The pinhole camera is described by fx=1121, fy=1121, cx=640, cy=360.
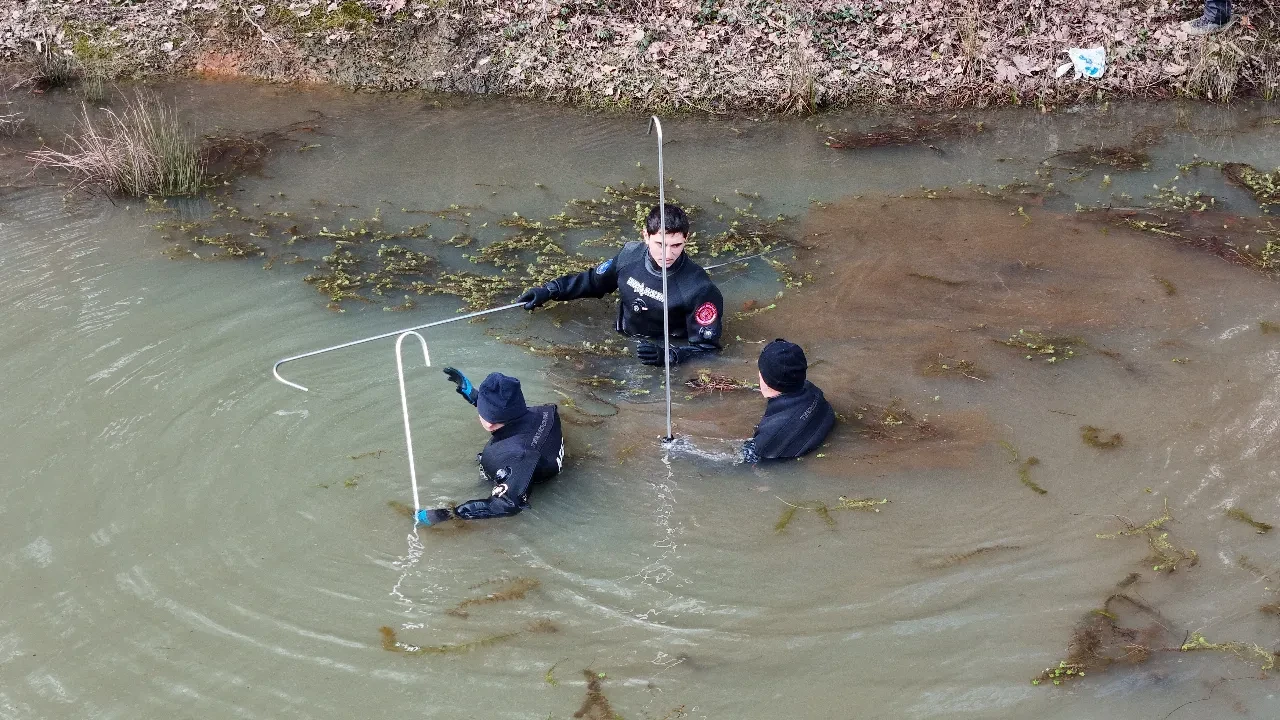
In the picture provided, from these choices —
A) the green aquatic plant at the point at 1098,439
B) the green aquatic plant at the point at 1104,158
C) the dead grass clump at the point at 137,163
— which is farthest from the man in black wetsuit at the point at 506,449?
the green aquatic plant at the point at 1104,158

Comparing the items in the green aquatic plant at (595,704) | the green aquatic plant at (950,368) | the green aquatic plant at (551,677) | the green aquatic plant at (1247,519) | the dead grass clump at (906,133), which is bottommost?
the green aquatic plant at (595,704)

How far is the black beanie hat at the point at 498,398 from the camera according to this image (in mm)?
6164

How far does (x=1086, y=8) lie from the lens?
12.4m

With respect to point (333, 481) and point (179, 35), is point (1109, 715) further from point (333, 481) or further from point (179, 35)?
point (179, 35)

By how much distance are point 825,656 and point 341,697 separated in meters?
2.27

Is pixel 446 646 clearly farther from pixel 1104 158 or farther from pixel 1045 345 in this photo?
pixel 1104 158

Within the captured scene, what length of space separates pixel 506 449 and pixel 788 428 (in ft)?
5.47

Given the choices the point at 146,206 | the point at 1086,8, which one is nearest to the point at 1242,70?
the point at 1086,8

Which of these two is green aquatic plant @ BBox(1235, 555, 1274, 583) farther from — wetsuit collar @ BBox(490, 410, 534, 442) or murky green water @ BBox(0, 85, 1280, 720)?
wetsuit collar @ BBox(490, 410, 534, 442)

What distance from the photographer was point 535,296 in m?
7.91

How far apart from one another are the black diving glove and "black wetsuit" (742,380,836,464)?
79.3 inches

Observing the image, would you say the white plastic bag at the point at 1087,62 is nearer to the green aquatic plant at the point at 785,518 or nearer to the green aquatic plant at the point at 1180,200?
the green aquatic plant at the point at 1180,200

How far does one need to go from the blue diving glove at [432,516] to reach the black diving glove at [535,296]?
210 cm

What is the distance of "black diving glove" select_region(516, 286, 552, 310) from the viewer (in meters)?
7.91
